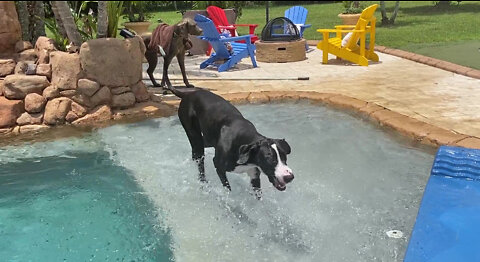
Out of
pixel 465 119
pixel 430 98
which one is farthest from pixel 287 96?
pixel 465 119

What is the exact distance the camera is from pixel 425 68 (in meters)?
7.87

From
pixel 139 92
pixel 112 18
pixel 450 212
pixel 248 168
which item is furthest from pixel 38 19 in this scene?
pixel 450 212

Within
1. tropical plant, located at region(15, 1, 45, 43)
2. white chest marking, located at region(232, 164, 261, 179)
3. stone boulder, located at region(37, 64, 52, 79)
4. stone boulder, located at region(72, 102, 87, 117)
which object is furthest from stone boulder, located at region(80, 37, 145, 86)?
white chest marking, located at region(232, 164, 261, 179)

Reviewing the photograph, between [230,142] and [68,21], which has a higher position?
[68,21]

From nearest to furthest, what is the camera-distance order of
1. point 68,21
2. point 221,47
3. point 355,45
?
point 68,21 → point 221,47 → point 355,45

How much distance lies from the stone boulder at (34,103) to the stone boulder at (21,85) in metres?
0.08

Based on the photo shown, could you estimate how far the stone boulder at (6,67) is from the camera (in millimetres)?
6215

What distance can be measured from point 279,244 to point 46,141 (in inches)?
137

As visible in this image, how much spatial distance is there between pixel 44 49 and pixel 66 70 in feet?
2.17

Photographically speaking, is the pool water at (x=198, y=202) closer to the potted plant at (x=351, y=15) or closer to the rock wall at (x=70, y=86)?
the rock wall at (x=70, y=86)

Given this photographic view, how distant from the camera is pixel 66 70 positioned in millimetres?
5875

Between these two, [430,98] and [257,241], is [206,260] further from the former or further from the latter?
[430,98]

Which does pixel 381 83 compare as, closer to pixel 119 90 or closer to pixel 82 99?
pixel 119 90

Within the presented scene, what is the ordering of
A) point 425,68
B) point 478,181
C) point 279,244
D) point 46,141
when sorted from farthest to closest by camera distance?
1. point 425,68
2. point 46,141
3. point 478,181
4. point 279,244
